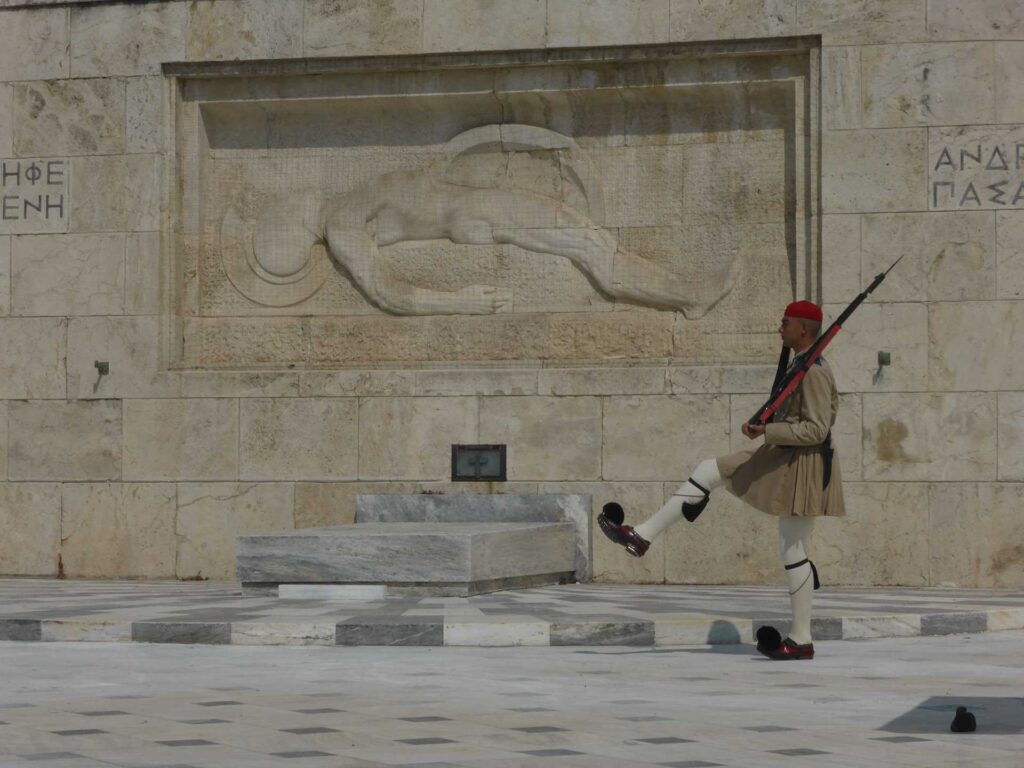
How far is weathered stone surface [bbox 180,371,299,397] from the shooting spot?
15.4 m

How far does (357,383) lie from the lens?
1527cm

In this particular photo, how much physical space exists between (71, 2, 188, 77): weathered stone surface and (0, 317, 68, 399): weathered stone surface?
215cm

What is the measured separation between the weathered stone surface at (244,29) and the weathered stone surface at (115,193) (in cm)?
102

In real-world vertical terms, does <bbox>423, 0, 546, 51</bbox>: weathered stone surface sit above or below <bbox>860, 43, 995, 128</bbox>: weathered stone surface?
above

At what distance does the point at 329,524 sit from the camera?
1513cm

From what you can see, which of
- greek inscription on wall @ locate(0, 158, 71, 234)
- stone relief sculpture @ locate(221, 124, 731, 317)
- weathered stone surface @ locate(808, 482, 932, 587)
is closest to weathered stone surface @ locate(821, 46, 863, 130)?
stone relief sculpture @ locate(221, 124, 731, 317)

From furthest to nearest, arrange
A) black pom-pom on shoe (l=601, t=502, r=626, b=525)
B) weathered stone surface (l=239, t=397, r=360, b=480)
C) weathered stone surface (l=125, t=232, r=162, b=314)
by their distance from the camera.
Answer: weathered stone surface (l=125, t=232, r=162, b=314) → weathered stone surface (l=239, t=397, r=360, b=480) → black pom-pom on shoe (l=601, t=502, r=626, b=525)

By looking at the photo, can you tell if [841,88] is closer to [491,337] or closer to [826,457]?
[491,337]

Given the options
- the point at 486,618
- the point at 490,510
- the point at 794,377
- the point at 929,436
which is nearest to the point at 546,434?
the point at 490,510

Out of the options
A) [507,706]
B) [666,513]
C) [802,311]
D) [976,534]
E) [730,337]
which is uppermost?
[730,337]

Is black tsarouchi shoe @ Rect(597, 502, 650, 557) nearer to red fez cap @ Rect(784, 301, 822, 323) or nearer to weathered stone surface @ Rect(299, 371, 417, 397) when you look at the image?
red fez cap @ Rect(784, 301, 822, 323)

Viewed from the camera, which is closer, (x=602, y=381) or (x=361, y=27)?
(x=602, y=381)

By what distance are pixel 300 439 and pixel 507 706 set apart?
8.06 meters

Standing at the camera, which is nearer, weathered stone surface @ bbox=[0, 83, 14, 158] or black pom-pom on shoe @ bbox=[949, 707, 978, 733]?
black pom-pom on shoe @ bbox=[949, 707, 978, 733]
